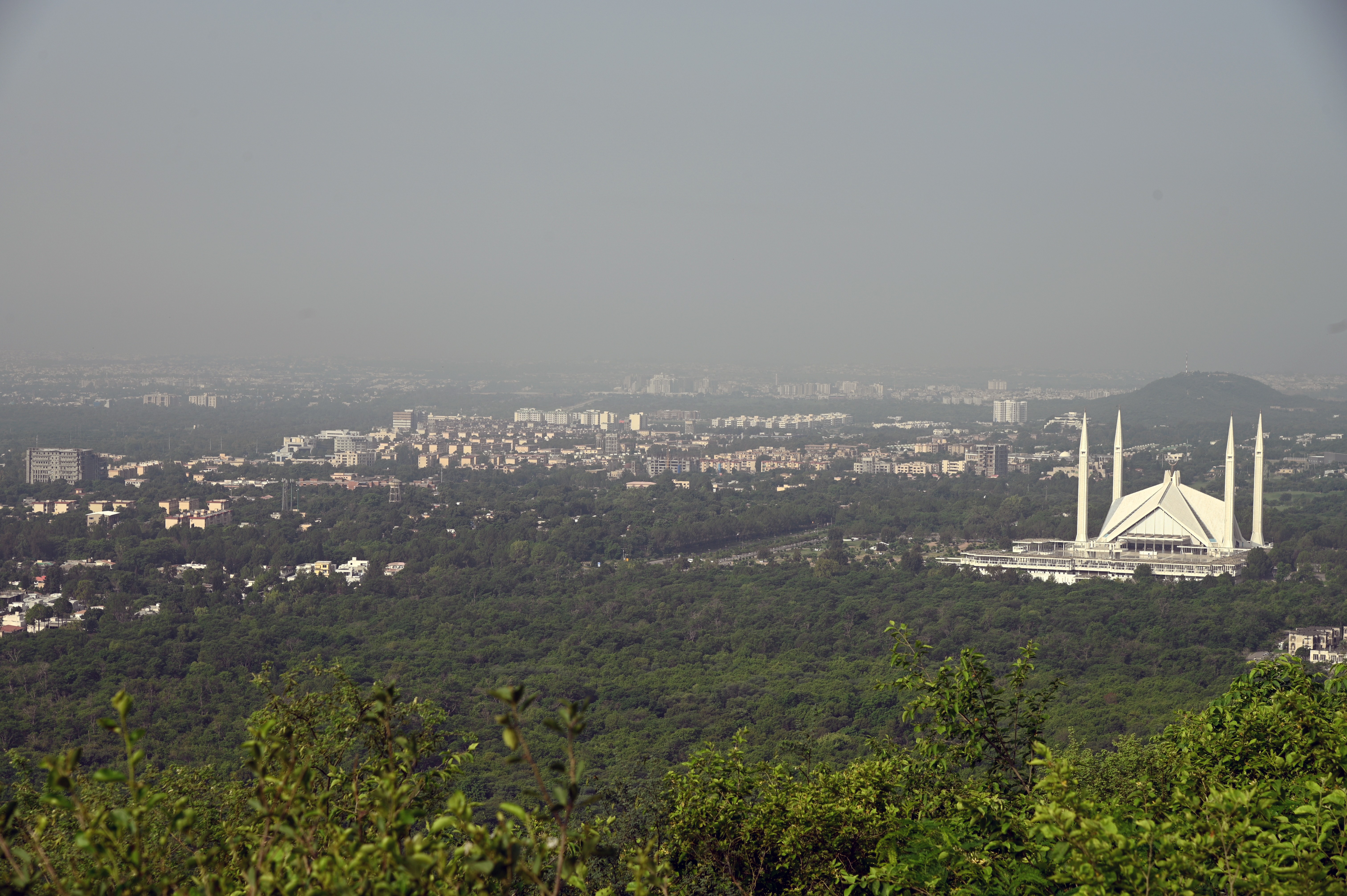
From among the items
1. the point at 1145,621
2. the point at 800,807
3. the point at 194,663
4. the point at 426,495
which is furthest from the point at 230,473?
the point at 800,807

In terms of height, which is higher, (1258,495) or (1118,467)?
(1118,467)

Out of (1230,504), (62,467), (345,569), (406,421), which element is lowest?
(345,569)

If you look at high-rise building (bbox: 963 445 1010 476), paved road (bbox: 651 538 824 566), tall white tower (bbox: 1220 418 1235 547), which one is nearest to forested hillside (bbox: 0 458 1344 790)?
paved road (bbox: 651 538 824 566)

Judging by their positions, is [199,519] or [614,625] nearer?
[614,625]

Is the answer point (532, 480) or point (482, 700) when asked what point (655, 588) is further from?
point (532, 480)

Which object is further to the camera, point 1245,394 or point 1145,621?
point 1245,394

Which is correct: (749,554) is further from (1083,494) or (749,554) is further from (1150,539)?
(1150,539)

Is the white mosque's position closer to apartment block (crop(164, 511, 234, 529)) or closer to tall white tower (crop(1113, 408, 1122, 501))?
tall white tower (crop(1113, 408, 1122, 501))

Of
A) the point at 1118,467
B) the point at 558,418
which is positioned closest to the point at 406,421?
the point at 558,418
